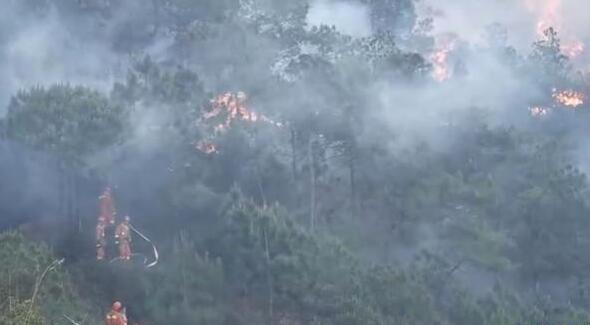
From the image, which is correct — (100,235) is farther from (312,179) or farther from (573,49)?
(573,49)

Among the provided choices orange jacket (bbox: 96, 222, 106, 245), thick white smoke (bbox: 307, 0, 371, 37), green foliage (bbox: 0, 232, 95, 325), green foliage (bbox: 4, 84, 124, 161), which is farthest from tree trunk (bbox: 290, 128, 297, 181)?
thick white smoke (bbox: 307, 0, 371, 37)

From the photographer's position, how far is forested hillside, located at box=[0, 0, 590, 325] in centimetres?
2597

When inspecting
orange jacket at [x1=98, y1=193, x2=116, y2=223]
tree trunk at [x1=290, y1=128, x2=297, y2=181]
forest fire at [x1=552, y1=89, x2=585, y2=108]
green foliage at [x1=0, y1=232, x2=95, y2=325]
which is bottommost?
green foliage at [x1=0, y1=232, x2=95, y2=325]

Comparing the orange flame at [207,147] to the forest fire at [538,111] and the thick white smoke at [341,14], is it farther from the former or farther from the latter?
the forest fire at [538,111]

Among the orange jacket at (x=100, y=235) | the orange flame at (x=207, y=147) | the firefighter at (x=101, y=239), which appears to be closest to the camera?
the firefighter at (x=101, y=239)

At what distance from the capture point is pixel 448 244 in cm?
3269

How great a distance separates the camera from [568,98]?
188 ft

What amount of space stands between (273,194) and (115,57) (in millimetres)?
14299

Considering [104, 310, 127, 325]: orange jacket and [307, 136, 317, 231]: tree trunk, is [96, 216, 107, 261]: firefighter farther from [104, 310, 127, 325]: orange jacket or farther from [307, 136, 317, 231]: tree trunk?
[104, 310, 127, 325]: orange jacket

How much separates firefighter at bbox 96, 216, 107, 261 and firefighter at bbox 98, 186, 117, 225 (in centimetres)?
34

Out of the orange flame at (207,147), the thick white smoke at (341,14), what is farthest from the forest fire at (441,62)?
the orange flame at (207,147)

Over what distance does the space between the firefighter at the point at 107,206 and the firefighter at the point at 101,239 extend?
339 millimetres

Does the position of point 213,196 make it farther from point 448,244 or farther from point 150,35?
point 150,35

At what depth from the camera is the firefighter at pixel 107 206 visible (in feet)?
108
